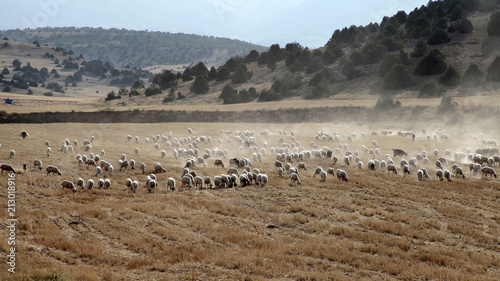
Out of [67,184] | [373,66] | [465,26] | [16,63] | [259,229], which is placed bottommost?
[259,229]

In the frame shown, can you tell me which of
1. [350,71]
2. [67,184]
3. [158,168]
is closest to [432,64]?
[350,71]

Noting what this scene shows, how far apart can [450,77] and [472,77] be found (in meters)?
3.20

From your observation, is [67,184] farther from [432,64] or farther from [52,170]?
[432,64]

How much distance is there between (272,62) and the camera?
307ft

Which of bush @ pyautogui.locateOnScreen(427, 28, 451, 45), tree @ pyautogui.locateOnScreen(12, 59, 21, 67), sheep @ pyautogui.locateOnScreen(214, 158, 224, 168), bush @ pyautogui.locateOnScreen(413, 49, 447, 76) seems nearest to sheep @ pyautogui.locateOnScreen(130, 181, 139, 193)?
sheep @ pyautogui.locateOnScreen(214, 158, 224, 168)

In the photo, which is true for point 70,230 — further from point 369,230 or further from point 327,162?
point 327,162

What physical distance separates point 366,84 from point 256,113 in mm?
24707

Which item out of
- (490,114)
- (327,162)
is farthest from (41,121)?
(490,114)

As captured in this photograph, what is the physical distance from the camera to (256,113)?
2365 inches

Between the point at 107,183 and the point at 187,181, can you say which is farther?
the point at 187,181

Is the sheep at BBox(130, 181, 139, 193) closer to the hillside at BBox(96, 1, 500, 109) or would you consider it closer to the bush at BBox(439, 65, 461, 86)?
the hillside at BBox(96, 1, 500, 109)

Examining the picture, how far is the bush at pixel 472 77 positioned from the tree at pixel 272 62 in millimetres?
42667


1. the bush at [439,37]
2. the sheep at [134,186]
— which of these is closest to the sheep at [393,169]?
the sheep at [134,186]

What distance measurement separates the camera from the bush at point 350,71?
76125mm
